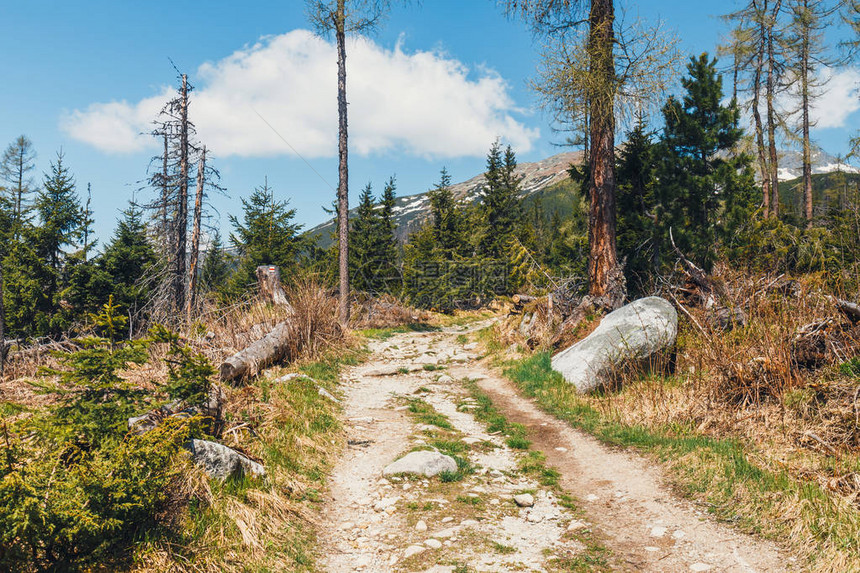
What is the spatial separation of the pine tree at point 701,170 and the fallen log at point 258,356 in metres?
10.9

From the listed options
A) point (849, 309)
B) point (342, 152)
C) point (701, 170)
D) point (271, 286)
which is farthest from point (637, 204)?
point (271, 286)

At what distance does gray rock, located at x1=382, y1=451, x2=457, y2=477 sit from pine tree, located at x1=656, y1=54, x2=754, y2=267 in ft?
35.9

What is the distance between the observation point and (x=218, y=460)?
4191 mm

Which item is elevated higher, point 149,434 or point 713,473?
point 149,434

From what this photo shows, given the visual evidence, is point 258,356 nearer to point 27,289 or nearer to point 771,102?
point 27,289

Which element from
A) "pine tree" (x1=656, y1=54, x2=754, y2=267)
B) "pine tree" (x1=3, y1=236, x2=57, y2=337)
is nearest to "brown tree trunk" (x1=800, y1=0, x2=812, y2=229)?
"pine tree" (x1=656, y1=54, x2=754, y2=267)

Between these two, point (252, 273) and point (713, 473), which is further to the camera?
point (252, 273)

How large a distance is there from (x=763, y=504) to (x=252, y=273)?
90.6ft

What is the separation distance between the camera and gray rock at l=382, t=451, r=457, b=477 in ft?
17.7

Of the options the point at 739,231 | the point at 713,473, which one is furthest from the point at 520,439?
the point at 739,231

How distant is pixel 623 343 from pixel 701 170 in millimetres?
8536

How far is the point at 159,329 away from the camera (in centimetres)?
440

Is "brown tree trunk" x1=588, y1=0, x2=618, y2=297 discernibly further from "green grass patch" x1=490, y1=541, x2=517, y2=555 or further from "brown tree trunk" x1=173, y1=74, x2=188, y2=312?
"brown tree trunk" x1=173, y1=74, x2=188, y2=312

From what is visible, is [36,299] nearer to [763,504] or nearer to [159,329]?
[159,329]
